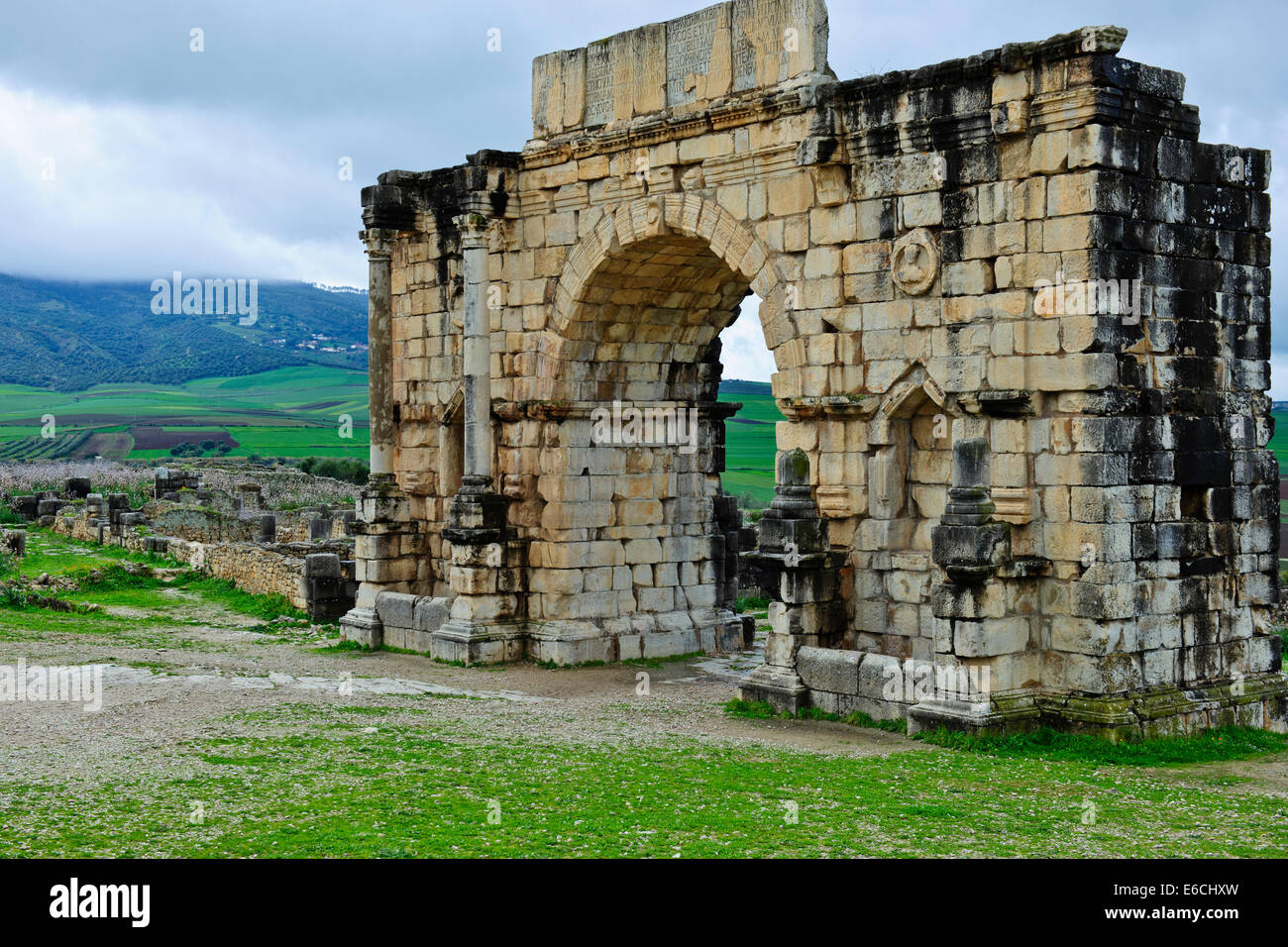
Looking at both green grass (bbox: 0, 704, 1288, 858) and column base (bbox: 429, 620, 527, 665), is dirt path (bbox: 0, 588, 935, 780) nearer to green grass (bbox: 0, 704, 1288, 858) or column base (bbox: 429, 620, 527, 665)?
column base (bbox: 429, 620, 527, 665)

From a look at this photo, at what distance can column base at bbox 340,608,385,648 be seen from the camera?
18.9 m

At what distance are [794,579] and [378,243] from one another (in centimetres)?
833

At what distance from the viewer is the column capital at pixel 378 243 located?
19359 mm

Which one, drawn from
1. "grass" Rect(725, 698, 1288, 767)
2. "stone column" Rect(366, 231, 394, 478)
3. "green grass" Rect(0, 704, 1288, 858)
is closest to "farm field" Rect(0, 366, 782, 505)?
"stone column" Rect(366, 231, 394, 478)

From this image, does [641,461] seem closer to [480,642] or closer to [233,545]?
[480,642]

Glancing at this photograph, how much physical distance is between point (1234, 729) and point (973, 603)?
2.66 meters

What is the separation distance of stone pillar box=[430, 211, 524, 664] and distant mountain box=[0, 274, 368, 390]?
408 feet

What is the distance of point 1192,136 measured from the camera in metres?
12.7

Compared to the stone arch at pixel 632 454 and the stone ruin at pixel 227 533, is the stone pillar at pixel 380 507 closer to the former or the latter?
the stone ruin at pixel 227 533

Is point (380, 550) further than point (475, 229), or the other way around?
point (380, 550)

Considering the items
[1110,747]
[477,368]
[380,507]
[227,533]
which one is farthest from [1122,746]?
[227,533]

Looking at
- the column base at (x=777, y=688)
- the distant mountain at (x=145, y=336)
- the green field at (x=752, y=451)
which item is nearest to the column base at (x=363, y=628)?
A: the column base at (x=777, y=688)

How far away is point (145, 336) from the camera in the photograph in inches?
6658
